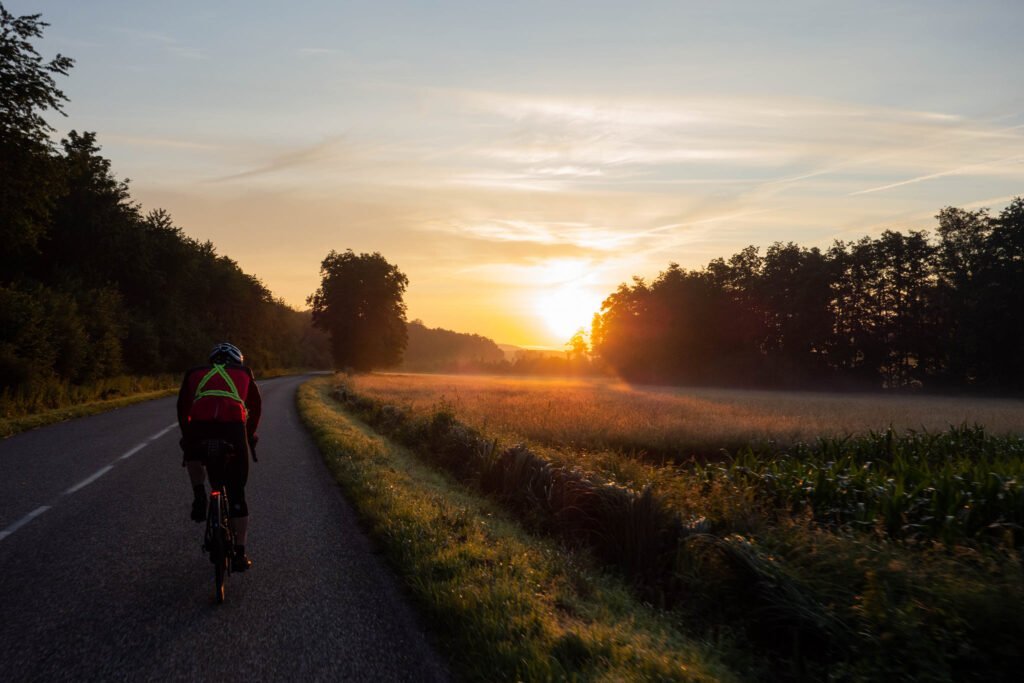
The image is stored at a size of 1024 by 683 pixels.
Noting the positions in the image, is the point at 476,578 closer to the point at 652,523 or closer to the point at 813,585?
the point at 652,523

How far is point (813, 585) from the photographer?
442cm

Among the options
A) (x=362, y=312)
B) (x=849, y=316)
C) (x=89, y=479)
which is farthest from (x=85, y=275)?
(x=849, y=316)

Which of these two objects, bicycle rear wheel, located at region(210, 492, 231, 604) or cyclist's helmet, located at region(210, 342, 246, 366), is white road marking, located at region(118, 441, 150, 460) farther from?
bicycle rear wheel, located at region(210, 492, 231, 604)

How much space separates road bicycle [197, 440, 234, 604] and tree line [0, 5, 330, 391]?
20.9m

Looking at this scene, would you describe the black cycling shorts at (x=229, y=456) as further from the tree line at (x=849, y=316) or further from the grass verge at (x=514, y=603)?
the tree line at (x=849, y=316)

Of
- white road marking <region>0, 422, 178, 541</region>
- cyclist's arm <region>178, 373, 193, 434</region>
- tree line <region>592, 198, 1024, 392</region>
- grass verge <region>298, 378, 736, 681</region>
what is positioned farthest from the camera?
tree line <region>592, 198, 1024, 392</region>

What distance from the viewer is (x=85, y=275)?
38.7 m

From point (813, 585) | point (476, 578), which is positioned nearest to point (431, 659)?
point (476, 578)

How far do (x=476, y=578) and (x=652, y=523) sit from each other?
204cm

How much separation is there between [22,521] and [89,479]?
299 cm

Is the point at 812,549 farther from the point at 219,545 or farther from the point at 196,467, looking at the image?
the point at 196,467

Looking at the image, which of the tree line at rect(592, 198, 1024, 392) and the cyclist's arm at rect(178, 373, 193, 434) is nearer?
the cyclist's arm at rect(178, 373, 193, 434)

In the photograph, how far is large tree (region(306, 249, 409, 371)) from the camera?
77.1m

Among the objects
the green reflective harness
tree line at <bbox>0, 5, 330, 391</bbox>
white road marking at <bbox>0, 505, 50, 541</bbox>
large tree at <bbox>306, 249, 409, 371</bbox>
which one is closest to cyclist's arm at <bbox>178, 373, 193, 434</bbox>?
the green reflective harness
